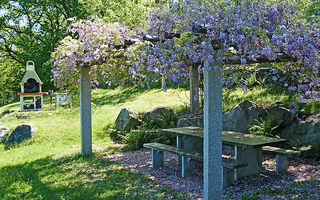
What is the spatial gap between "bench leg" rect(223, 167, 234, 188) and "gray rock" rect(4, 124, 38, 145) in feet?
25.7

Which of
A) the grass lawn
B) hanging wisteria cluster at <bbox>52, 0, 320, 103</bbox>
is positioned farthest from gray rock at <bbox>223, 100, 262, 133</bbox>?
hanging wisteria cluster at <bbox>52, 0, 320, 103</bbox>

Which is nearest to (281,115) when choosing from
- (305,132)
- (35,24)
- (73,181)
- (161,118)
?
(305,132)

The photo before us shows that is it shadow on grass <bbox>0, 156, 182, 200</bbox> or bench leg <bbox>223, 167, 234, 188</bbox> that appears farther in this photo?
shadow on grass <bbox>0, 156, 182, 200</bbox>

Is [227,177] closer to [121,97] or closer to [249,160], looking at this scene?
[249,160]

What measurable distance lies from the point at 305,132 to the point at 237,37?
4204 millimetres

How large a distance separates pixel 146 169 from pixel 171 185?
4.11ft

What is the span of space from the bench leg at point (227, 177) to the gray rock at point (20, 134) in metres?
7.82

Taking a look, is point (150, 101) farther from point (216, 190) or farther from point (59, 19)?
point (59, 19)

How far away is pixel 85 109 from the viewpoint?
7816 millimetres

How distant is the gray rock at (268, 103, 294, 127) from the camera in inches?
296

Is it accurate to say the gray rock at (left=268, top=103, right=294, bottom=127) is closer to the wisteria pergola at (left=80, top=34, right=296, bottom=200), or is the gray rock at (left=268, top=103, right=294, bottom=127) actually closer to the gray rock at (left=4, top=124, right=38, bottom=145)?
the wisteria pergola at (left=80, top=34, right=296, bottom=200)

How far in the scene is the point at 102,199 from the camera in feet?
16.1

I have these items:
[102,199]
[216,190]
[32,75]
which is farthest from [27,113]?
[216,190]

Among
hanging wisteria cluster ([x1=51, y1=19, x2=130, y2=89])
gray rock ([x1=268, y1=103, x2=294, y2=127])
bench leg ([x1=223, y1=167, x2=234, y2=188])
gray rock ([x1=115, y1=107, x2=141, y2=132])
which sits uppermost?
hanging wisteria cluster ([x1=51, y1=19, x2=130, y2=89])
